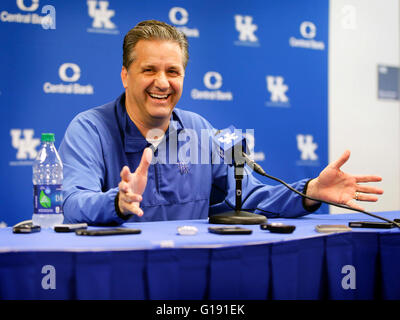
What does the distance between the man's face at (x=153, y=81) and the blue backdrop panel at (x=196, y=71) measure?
3.17ft

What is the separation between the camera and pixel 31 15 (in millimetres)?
2619

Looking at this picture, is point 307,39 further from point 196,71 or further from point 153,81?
point 153,81

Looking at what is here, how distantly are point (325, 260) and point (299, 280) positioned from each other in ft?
0.29

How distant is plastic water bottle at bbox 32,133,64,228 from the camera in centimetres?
123

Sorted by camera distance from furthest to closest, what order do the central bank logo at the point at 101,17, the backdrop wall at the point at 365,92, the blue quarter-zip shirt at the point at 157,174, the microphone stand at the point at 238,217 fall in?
the backdrop wall at the point at 365,92, the central bank logo at the point at 101,17, the blue quarter-zip shirt at the point at 157,174, the microphone stand at the point at 238,217

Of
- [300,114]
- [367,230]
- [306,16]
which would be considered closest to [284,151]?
[300,114]

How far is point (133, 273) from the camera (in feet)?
2.94

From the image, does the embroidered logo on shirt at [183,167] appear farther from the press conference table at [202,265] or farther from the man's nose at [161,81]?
the press conference table at [202,265]

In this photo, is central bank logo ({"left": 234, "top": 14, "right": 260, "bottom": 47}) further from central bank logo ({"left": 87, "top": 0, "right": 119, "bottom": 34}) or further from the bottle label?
the bottle label

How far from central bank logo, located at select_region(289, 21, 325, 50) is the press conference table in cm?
233

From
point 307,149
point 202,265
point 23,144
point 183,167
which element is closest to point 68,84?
point 23,144

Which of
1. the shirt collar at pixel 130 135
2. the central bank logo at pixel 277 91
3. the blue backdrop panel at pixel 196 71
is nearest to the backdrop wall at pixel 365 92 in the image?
the blue backdrop panel at pixel 196 71

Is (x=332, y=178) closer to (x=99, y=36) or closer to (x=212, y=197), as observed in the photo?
(x=212, y=197)

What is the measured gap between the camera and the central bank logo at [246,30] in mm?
3091
